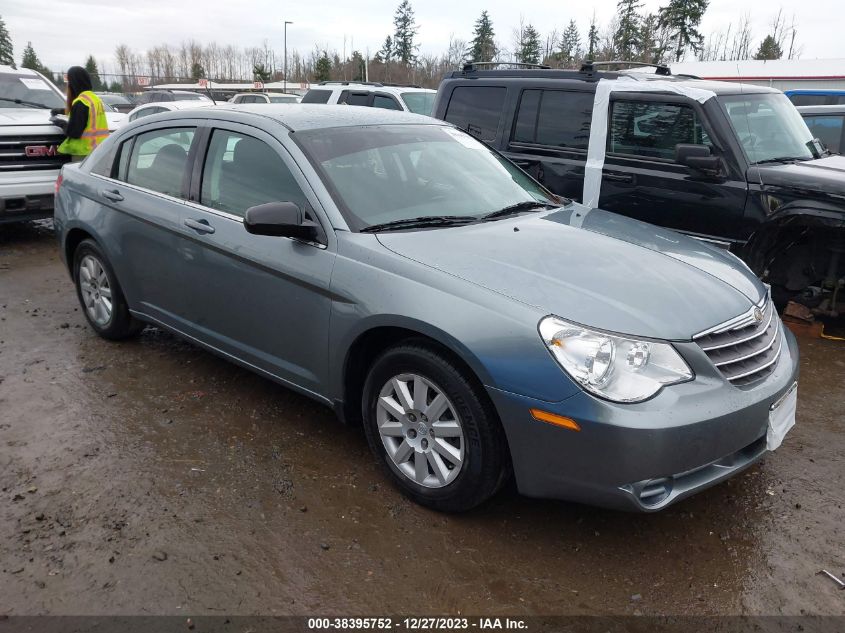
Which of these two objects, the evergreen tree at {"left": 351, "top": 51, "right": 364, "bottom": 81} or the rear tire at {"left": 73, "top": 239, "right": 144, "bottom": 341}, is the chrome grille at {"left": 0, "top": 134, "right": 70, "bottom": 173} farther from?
the evergreen tree at {"left": 351, "top": 51, "right": 364, "bottom": 81}

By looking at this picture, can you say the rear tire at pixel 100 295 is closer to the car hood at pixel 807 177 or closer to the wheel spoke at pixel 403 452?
the wheel spoke at pixel 403 452

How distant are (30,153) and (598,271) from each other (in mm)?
7623

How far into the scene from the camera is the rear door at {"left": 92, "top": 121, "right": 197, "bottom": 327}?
13.6 feet

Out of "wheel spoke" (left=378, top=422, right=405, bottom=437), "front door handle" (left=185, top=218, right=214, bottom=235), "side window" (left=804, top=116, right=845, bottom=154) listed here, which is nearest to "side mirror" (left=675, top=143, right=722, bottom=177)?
"wheel spoke" (left=378, top=422, right=405, bottom=437)

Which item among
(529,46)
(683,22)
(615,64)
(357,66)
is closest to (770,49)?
(683,22)

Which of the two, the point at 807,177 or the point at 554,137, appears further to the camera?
the point at 554,137

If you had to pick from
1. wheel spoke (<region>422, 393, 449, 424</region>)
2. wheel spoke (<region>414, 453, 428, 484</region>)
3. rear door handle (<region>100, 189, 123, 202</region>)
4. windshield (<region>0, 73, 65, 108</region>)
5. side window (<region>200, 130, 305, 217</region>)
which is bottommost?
wheel spoke (<region>414, 453, 428, 484</region>)

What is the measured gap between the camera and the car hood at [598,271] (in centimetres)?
272

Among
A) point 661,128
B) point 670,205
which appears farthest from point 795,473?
point 661,128

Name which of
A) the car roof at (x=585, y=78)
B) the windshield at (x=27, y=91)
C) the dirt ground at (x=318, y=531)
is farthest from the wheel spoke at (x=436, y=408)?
the windshield at (x=27, y=91)

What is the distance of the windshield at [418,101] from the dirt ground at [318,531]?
8.05 metres

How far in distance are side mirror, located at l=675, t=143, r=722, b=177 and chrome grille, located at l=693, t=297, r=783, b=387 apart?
7.93ft

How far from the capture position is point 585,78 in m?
6.07

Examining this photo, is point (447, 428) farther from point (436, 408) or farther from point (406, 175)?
point (406, 175)
